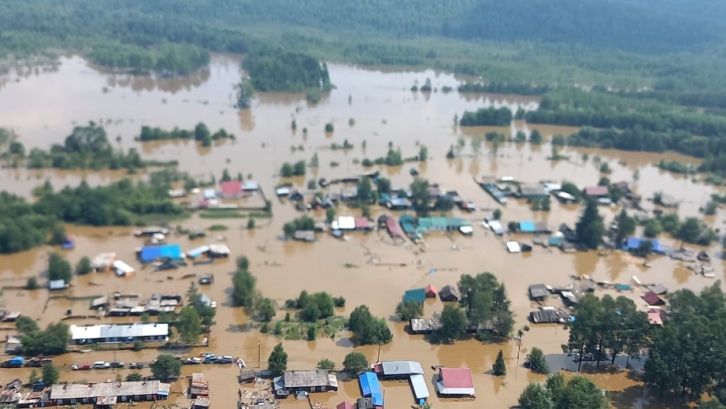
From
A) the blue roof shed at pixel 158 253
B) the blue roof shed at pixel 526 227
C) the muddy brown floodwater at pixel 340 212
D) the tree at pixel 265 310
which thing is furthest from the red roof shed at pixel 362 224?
the tree at pixel 265 310

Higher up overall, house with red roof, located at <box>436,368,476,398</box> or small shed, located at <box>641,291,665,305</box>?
small shed, located at <box>641,291,665,305</box>

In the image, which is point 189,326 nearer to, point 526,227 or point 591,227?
point 526,227

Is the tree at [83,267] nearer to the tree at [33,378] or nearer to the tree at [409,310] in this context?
the tree at [33,378]

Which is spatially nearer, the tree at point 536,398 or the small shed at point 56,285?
the tree at point 536,398

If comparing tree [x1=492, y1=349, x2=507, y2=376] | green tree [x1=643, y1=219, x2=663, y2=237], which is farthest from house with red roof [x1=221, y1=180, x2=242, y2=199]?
green tree [x1=643, y1=219, x2=663, y2=237]

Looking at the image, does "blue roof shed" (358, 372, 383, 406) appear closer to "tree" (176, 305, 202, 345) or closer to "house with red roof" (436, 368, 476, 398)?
"house with red roof" (436, 368, 476, 398)
